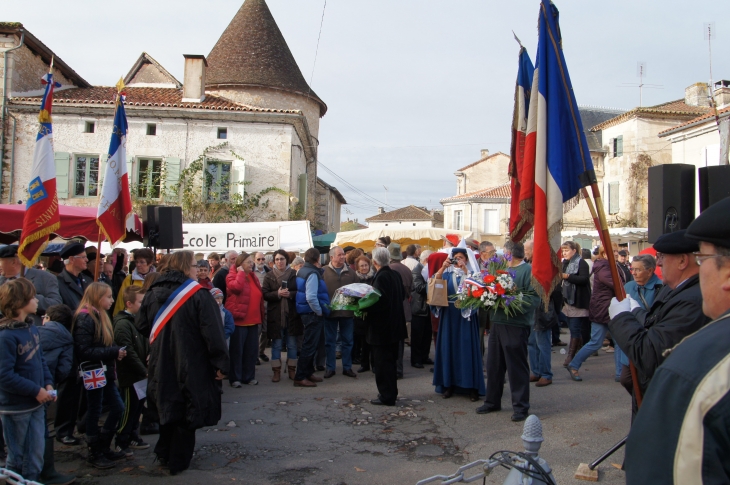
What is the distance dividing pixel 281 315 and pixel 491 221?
41870 millimetres

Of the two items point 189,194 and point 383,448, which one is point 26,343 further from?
point 189,194

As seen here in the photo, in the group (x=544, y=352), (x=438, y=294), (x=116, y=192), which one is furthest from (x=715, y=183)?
(x=116, y=192)

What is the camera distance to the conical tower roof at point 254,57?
2766 centimetres

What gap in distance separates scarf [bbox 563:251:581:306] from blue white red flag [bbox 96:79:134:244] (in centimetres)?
711

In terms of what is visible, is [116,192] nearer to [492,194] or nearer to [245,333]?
[245,333]

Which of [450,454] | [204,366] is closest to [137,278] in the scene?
[204,366]

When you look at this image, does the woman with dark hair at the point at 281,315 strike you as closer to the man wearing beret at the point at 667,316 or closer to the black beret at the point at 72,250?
the black beret at the point at 72,250

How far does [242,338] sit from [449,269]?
326 centimetres

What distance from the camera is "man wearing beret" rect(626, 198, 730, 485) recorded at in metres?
1.33

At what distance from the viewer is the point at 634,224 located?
1417 inches

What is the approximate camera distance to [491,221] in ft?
159

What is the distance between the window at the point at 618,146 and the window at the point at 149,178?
1149 inches

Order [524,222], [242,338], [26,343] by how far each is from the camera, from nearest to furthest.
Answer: [26,343]
[524,222]
[242,338]

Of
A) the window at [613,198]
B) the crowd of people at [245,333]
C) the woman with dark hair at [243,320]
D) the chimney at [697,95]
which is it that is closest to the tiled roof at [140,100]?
the crowd of people at [245,333]
